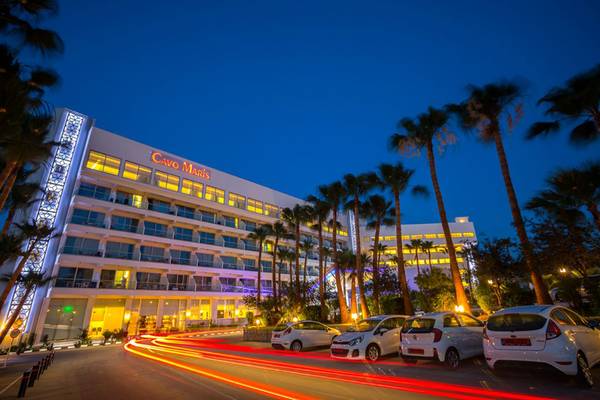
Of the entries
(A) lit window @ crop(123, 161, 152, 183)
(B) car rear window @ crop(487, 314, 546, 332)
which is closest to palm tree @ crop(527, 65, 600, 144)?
(B) car rear window @ crop(487, 314, 546, 332)

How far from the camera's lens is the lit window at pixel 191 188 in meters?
41.1

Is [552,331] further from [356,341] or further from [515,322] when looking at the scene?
[356,341]

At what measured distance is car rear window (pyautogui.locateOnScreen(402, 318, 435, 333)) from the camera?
8.86 metres

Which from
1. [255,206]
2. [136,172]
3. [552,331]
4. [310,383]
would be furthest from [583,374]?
[255,206]

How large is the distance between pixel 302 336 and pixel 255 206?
119 ft

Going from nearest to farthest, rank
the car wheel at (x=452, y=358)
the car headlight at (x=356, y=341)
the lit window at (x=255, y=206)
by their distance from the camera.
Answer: the car wheel at (x=452, y=358) < the car headlight at (x=356, y=341) < the lit window at (x=255, y=206)

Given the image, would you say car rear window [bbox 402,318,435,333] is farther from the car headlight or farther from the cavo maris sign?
the cavo maris sign

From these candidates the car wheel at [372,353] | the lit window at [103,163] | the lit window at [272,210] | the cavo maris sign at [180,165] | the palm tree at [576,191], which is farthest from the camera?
the lit window at [272,210]

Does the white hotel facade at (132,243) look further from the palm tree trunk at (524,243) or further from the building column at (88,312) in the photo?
the palm tree trunk at (524,243)

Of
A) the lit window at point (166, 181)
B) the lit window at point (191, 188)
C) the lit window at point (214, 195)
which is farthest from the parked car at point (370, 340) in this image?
the lit window at point (214, 195)

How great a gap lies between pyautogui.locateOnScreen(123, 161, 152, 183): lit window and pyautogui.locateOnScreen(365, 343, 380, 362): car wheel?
33989 millimetres

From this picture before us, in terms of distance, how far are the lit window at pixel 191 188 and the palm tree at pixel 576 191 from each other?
37877mm

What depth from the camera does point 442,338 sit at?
848cm

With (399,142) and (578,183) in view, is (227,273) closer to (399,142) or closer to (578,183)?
(399,142)
